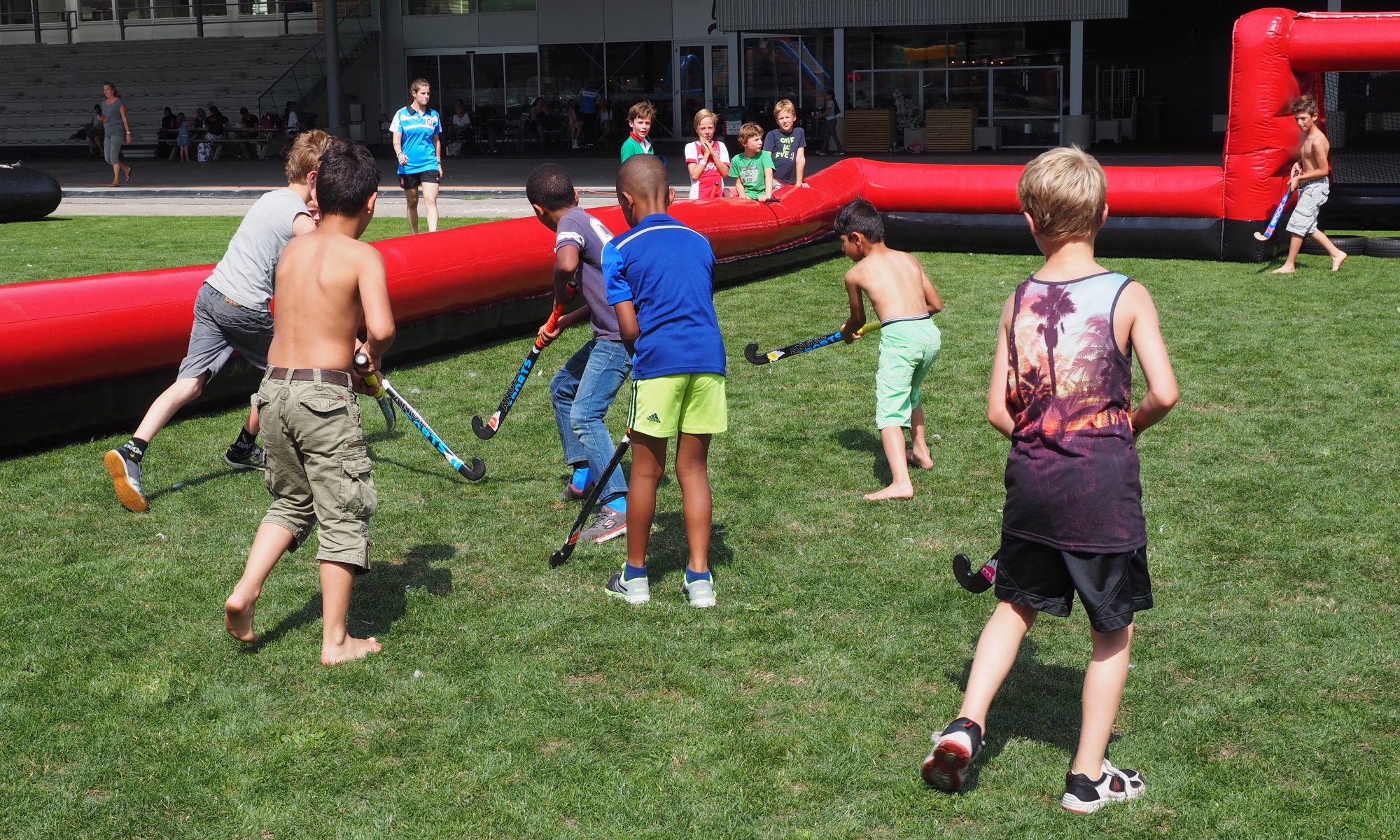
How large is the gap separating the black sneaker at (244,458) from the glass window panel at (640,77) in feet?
94.9

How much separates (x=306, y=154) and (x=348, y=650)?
2.61 meters

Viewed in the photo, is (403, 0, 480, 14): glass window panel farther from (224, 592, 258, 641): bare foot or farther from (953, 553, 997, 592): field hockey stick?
(953, 553, 997, 592): field hockey stick

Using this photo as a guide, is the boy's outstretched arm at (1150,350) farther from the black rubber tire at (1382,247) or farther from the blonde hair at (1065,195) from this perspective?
the black rubber tire at (1382,247)

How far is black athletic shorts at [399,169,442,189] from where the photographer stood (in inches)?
582

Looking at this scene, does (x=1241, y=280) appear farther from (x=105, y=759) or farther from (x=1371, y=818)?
(x=105, y=759)

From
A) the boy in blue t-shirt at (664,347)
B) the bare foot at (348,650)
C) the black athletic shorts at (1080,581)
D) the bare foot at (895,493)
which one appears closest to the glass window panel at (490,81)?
Result: the bare foot at (895,493)

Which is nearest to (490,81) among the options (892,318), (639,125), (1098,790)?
(639,125)

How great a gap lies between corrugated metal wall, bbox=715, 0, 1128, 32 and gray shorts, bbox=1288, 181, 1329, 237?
1572 cm

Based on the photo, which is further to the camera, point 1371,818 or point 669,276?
point 669,276

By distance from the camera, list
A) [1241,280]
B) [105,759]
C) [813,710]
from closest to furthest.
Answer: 1. [105,759]
2. [813,710]
3. [1241,280]

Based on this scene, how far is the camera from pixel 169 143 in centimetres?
3359

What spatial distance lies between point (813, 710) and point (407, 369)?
5.91 meters

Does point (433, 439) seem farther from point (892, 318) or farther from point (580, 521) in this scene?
point (892, 318)

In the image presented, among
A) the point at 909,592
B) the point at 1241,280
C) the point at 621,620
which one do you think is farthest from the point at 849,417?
the point at 1241,280
